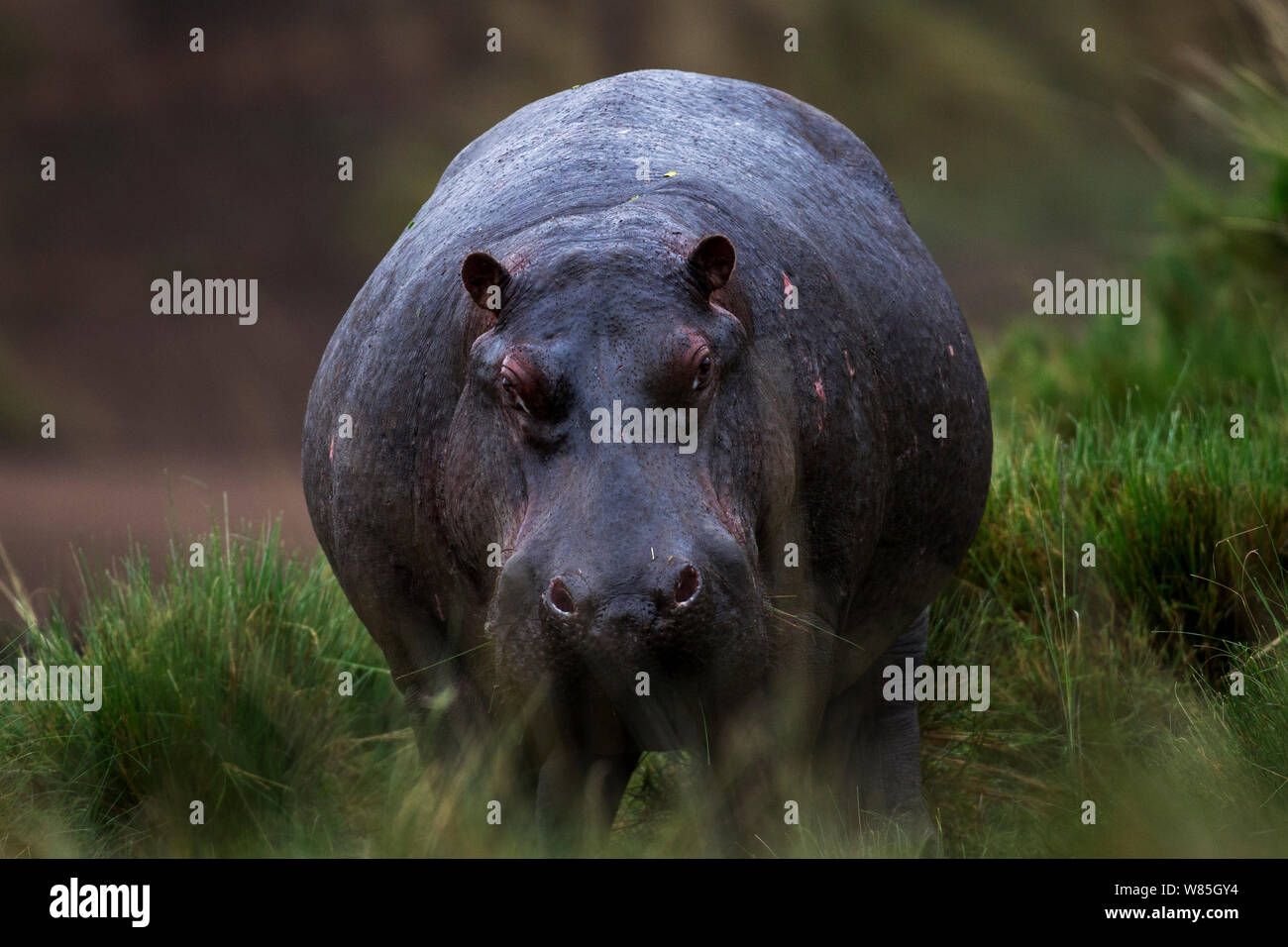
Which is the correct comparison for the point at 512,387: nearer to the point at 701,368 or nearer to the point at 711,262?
the point at 701,368

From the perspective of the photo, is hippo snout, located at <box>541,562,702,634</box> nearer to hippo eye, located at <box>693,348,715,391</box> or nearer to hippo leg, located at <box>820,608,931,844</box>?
hippo eye, located at <box>693,348,715,391</box>

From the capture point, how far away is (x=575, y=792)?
4.80m

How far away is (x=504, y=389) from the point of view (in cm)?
380

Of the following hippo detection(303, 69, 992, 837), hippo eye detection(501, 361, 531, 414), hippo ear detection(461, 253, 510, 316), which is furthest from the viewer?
hippo ear detection(461, 253, 510, 316)

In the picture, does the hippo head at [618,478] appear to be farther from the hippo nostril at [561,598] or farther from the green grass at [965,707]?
the green grass at [965,707]

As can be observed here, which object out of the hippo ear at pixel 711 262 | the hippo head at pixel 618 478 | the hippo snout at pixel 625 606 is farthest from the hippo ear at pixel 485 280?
the hippo snout at pixel 625 606

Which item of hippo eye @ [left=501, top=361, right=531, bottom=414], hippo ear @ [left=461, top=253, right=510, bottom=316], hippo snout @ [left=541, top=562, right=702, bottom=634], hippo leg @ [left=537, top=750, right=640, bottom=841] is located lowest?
hippo leg @ [left=537, top=750, right=640, bottom=841]

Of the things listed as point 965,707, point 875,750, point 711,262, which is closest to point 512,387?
point 711,262

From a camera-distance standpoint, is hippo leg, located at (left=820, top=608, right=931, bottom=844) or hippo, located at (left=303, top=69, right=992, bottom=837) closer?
hippo, located at (left=303, top=69, right=992, bottom=837)

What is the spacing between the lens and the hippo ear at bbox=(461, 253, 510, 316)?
3.85m

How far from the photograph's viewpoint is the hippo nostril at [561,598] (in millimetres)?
3494

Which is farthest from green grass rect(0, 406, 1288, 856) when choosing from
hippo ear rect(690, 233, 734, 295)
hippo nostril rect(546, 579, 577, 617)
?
hippo ear rect(690, 233, 734, 295)
